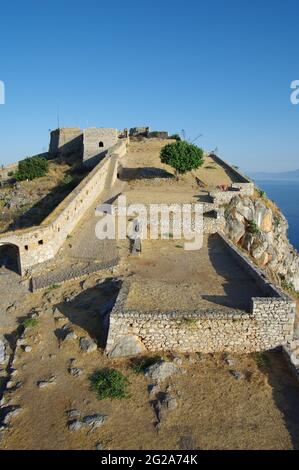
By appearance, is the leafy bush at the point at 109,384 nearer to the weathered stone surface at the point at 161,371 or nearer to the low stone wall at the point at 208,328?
the weathered stone surface at the point at 161,371

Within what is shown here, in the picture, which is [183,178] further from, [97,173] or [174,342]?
[174,342]

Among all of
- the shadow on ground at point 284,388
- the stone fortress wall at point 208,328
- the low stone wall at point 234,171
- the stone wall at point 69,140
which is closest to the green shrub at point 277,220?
the low stone wall at point 234,171

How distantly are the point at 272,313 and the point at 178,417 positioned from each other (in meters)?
4.22

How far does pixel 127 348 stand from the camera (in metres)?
10.1

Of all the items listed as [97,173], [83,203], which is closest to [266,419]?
[83,203]

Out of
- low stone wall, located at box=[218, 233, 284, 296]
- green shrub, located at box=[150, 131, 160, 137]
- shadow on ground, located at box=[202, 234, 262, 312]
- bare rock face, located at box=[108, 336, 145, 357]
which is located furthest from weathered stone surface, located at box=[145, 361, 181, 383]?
green shrub, located at box=[150, 131, 160, 137]

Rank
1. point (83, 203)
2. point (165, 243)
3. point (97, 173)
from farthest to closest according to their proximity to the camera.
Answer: point (97, 173) → point (83, 203) → point (165, 243)

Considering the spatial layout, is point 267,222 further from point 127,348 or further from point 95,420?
point 95,420

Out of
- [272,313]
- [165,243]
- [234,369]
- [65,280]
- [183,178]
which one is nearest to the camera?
[234,369]

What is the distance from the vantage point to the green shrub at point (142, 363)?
948 centimetres

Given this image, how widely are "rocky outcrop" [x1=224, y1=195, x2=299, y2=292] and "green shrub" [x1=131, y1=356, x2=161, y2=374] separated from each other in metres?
11.5

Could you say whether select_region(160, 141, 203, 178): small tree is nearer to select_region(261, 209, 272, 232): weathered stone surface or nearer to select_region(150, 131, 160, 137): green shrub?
select_region(261, 209, 272, 232): weathered stone surface

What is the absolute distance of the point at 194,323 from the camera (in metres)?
10.2

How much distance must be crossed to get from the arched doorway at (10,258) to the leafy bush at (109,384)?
25.6ft
